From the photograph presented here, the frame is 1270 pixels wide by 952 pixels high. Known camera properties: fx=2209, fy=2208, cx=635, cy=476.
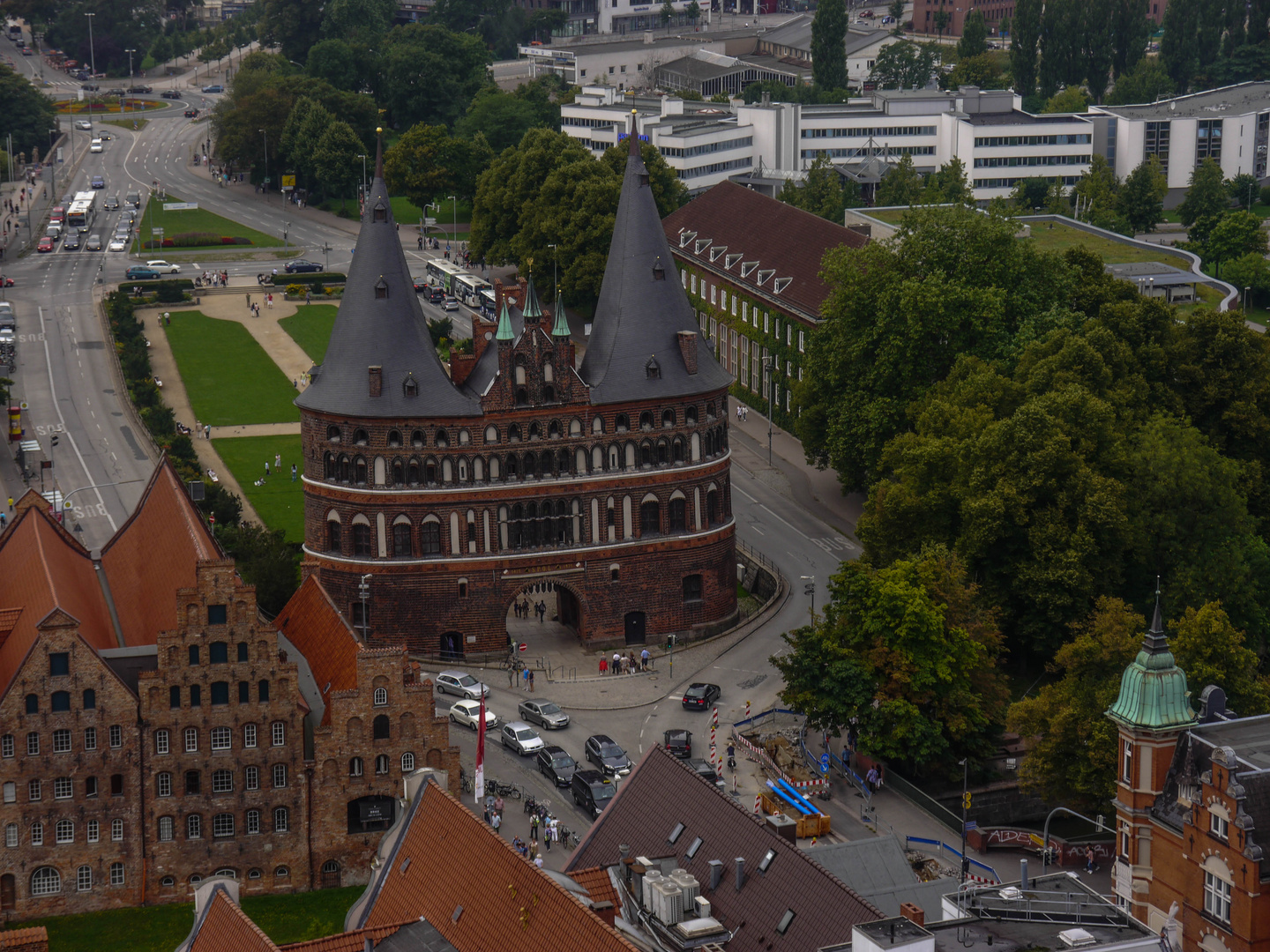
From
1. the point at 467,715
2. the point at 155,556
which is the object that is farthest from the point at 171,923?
the point at 467,715

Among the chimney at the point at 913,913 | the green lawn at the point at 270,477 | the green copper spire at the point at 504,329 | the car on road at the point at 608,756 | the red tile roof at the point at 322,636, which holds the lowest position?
the green lawn at the point at 270,477

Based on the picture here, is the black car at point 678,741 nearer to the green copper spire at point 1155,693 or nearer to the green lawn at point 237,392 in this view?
the green copper spire at point 1155,693

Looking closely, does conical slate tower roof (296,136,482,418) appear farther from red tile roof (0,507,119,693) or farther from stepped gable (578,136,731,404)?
red tile roof (0,507,119,693)

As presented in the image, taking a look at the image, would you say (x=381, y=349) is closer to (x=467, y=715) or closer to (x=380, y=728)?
(x=467, y=715)

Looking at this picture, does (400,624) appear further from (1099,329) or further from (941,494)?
(1099,329)

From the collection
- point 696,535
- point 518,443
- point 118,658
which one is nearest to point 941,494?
point 696,535

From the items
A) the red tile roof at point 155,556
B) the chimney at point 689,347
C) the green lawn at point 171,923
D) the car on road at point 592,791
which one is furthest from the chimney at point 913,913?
the chimney at point 689,347

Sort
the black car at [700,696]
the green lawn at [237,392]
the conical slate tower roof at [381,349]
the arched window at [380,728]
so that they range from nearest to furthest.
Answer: the arched window at [380,728]
the black car at [700,696]
the conical slate tower roof at [381,349]
the green lawn at [237,392]
